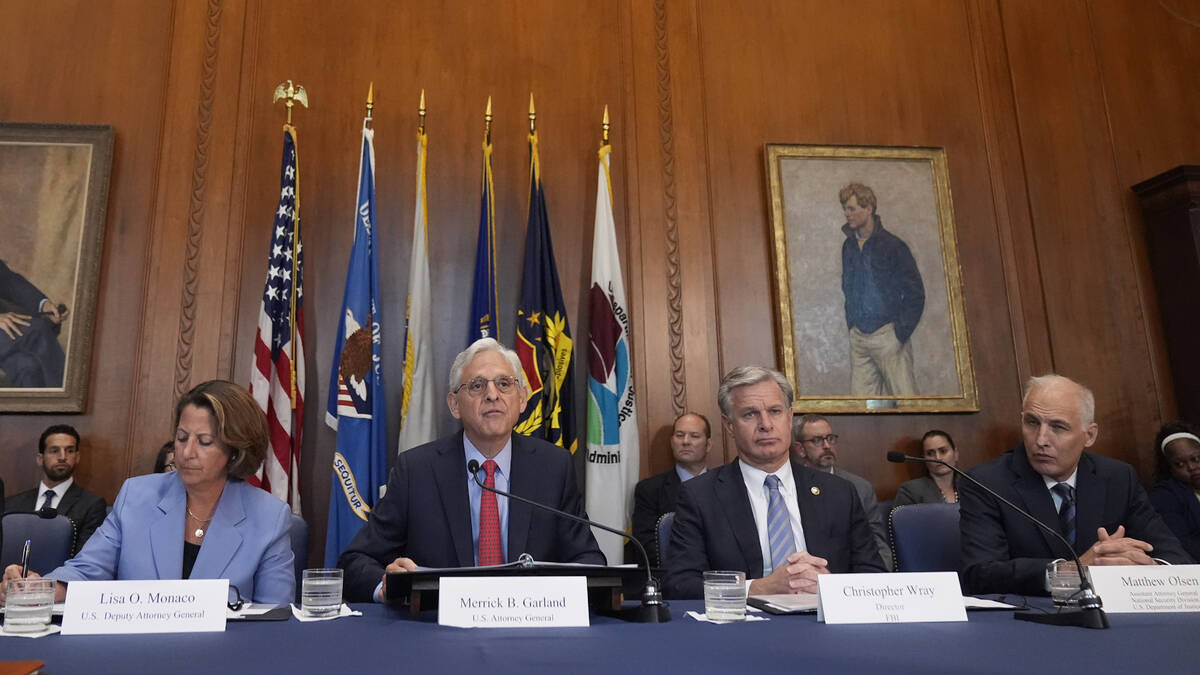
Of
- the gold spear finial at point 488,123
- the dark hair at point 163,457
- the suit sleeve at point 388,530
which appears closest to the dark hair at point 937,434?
the gold spear finial at point 488,123

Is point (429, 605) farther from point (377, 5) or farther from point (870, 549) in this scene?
point (377, 5)

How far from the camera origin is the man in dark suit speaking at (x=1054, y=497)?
8.88 ft

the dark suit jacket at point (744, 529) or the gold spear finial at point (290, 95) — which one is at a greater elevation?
the gold spear finial at point (290, 95)

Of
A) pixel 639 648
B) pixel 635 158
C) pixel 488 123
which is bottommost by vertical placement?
pixel 639 648

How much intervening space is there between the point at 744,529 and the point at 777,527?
0.39ft

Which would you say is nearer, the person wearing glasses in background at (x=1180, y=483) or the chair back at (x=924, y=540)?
the chair back at (x=924, y=540)

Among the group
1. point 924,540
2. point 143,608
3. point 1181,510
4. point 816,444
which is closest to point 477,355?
point 143,608

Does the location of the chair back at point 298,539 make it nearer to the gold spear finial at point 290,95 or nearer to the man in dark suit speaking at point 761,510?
the man in dark suit speaking at point 761,510

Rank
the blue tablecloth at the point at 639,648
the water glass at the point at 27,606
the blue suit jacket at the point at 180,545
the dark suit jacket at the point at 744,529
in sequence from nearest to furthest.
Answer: the blue tablecloth at the point at 639,648 → the water glass at the point at 27,606 → the blue suit jacket at the point at 180,545 → the dark suit jacket at the point at 744,529

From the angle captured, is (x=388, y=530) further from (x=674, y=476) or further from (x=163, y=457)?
(x=163, y=457)

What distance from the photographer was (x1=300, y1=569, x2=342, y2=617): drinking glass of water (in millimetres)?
1842

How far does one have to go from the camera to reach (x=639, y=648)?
1.38 m

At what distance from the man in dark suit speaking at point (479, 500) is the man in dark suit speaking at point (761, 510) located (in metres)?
0.31

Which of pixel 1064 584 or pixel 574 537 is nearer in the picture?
pixel 1064 584
